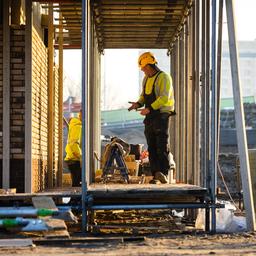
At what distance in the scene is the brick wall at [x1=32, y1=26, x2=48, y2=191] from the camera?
13102 mm

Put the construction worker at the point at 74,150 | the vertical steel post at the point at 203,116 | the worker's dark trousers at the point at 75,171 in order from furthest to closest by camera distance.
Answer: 1. the construction worker at the point at 74,150
2. the worker's dark trousers at the point at 75,171
3. the vertical steel post at the point at 203,116

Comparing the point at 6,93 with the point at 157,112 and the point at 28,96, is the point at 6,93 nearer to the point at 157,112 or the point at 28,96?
the point at 28,96

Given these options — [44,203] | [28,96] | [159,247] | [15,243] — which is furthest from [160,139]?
[15,243]

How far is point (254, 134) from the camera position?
5016 centimetres

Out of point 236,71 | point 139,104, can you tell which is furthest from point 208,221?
point 139,104

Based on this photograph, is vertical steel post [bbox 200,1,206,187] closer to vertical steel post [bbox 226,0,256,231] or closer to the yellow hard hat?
vertical steel post [bbox 226,0,256,231]

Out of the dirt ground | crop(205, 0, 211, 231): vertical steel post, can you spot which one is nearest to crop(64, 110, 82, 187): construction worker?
crop(205, 0, 211, 231): vertical steel post

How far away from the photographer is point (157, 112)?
12695mm

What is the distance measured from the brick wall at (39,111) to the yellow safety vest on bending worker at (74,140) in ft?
7.40

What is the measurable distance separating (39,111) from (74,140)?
3379mm

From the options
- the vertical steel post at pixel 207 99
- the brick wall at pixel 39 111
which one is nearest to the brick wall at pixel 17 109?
the brick wall at pixel 39 111

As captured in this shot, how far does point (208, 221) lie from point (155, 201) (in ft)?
3.04

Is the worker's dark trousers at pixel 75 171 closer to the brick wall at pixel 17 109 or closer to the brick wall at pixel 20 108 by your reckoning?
the brick wall at pixel 20 108

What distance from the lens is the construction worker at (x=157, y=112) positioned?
1262 centimetres
